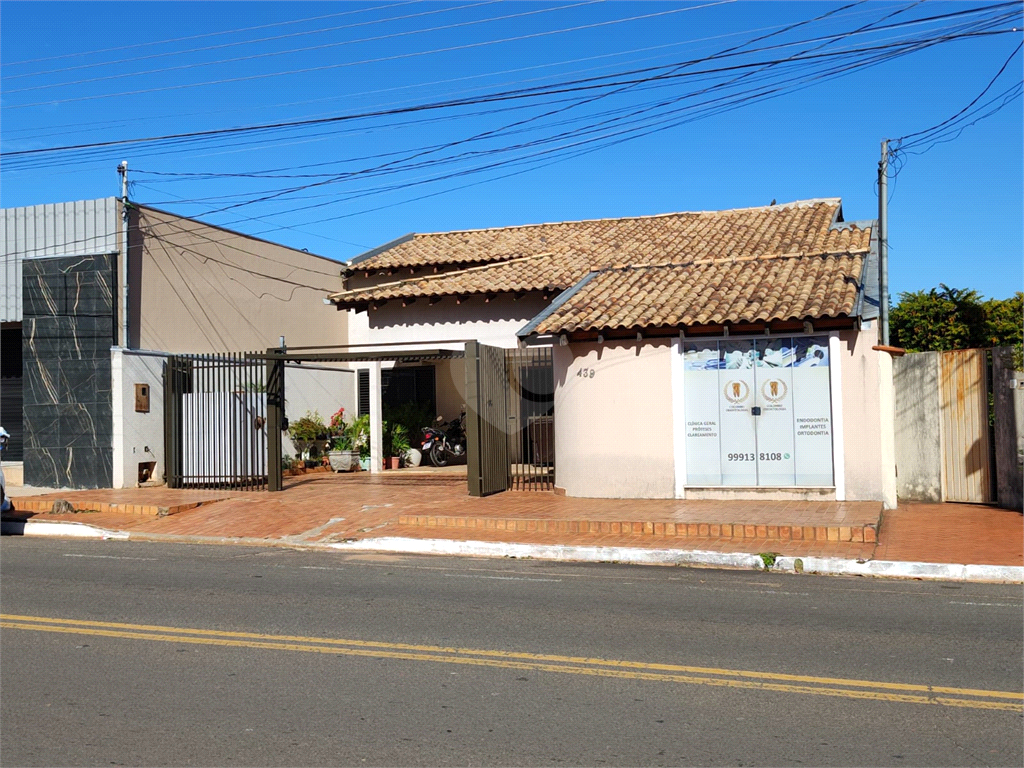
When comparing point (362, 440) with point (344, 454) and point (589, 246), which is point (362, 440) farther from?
point (589, 246)

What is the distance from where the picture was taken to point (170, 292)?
1998 centimetres

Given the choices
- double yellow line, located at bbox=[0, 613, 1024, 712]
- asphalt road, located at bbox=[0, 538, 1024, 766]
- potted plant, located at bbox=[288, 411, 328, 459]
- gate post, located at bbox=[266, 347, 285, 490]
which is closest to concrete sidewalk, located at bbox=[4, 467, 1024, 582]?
gate post, located at bbox=[266, 347, 285, 490]

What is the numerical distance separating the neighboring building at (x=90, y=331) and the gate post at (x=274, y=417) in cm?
276

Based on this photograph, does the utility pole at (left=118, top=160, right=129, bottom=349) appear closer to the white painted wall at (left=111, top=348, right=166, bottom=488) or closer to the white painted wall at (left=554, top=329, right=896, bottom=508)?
the white painted wall at (left=111, top=348, right=166, bottom=488)

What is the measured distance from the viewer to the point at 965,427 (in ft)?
46.9

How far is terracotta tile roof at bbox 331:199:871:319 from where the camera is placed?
1944cm

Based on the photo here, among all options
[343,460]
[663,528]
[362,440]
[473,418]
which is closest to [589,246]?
[362,440]

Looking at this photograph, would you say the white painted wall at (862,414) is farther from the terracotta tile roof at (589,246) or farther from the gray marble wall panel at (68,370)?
the gray marble wall panel at (68,370)

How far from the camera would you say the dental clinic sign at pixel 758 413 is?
561 inches

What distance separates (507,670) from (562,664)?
384 millimetres

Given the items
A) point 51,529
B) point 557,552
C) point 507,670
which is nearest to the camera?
point 507,670

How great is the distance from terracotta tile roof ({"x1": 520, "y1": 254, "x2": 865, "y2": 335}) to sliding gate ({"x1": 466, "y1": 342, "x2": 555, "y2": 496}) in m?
1.19

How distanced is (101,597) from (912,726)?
271 inches

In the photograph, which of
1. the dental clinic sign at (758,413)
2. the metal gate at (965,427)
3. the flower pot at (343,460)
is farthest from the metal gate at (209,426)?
the metal gate at (965,427)
